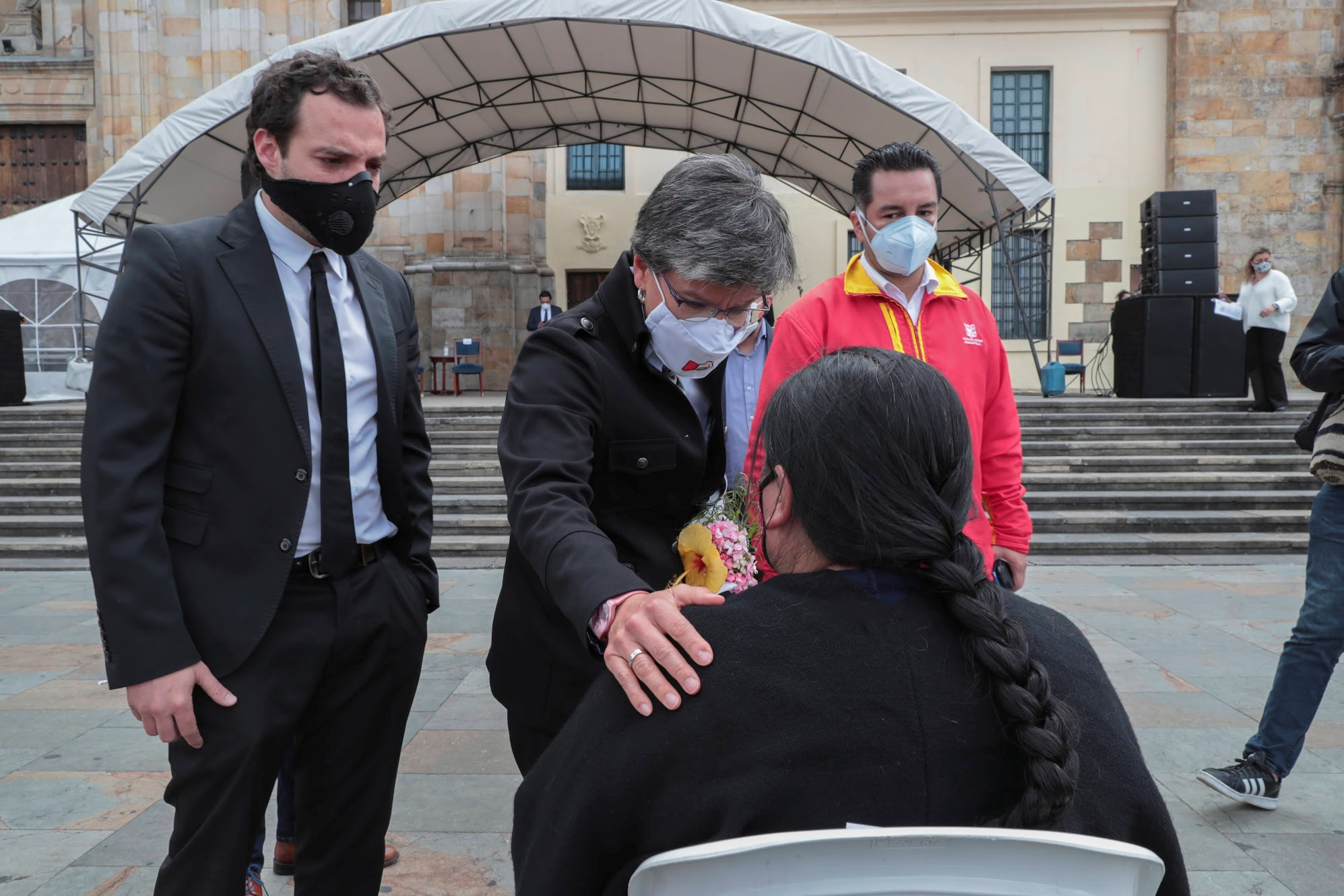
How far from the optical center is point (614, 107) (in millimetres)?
15961

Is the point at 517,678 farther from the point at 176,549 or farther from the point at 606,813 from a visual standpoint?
the point at 606,813

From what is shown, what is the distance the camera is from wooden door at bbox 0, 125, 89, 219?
21.7 metres

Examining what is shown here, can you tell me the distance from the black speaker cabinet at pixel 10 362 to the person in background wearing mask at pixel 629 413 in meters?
14.9

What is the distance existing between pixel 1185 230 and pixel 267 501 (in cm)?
1454

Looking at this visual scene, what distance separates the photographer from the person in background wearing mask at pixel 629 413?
1.89 meters

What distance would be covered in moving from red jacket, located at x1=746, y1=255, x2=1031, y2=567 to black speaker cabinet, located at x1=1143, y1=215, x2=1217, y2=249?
12.6 meters

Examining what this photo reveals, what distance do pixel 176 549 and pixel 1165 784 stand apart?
137 inches

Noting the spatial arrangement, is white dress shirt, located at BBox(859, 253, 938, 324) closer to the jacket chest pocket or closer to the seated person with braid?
the jacket chest pocket

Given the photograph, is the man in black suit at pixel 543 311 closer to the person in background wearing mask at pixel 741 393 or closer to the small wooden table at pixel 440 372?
the small wooden table at pixel 440 372

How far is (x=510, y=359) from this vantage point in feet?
64.1

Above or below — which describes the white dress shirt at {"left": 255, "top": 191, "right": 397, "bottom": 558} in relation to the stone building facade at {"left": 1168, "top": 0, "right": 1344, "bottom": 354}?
below

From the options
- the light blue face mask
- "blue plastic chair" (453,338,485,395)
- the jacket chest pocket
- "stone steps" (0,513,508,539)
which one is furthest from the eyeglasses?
"blue plastic chair" (453,338,485,395)

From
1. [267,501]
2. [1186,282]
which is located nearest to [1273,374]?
[1186,282]

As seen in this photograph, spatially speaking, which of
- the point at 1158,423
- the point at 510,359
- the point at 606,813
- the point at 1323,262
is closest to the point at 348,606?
the point at 606,813
